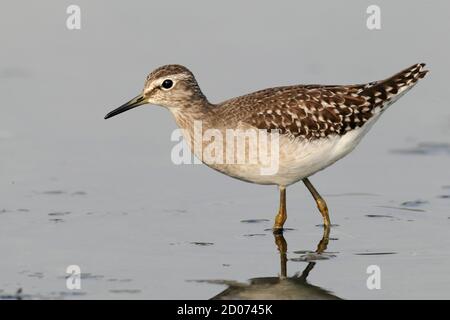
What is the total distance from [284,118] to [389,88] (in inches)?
70.3

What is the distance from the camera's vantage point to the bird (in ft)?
47.7

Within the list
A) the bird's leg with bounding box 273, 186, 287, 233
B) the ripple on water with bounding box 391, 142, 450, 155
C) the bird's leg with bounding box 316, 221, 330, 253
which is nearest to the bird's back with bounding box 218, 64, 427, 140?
the bird's leg with bounding box 273, 186, 287, 233

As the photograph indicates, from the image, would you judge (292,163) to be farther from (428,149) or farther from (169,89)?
(428,149)

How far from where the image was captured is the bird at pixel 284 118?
14531mm

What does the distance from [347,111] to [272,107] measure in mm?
1083

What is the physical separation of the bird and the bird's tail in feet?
0.04

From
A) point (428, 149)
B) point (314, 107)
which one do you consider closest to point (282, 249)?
point (314, 107)

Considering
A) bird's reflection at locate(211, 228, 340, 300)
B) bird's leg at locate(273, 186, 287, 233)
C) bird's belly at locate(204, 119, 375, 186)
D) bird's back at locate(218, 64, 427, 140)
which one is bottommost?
bird's reflection at locate(211, 228, 340, 300)

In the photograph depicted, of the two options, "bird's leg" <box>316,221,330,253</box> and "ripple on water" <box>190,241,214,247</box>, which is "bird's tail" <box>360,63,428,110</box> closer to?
"bird's leg" <box>316,221,330,253</box>

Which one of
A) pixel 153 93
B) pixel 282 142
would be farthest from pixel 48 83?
pixel 282 142

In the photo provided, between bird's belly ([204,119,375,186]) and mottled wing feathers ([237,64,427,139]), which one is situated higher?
mottled wing feathers ([237,64,427,139])

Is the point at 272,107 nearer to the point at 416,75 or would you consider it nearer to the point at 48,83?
the point at 416,75

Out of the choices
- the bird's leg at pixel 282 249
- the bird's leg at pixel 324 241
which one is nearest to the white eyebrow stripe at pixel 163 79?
the bird's leg at pixel 282 249

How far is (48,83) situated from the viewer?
1986cm
